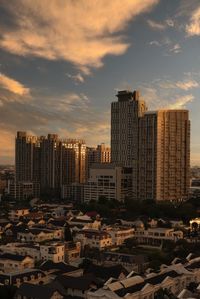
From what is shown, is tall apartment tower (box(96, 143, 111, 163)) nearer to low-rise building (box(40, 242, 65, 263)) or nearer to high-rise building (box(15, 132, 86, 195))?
high-rise building (box(15, 132, 86, 195))

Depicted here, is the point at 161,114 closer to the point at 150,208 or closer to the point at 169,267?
the point at 150,208

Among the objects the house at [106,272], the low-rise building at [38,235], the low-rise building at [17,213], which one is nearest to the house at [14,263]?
the house at [106,272]

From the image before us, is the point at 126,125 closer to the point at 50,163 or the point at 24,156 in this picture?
the point at 50,163

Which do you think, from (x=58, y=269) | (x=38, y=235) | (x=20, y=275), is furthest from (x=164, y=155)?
(x=20, y=275)

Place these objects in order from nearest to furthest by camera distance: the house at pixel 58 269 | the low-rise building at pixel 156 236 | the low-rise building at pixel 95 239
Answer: the house at pixel 58 269 < the low-rise building at pixel 95 239 < the low-rise building at pixel 156 236

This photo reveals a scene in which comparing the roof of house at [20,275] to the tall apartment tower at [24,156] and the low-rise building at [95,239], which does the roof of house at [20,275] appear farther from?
the tall apartment tower at [24,156]

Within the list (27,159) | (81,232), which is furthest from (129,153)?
(81,232)
